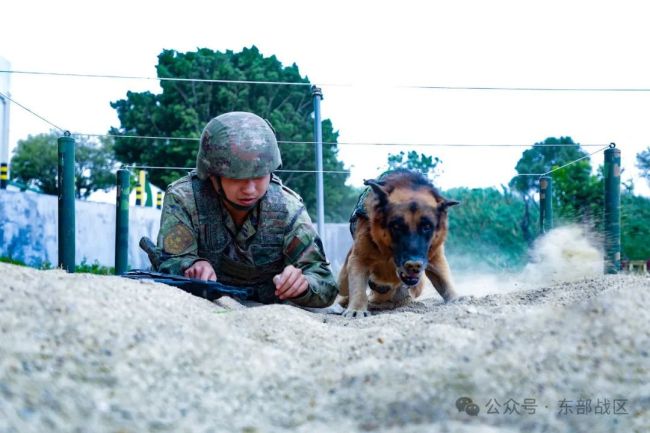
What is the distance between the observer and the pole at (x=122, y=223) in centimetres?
843

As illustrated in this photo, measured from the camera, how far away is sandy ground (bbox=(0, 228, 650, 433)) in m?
1.80

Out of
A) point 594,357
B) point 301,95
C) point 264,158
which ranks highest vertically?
point 301,95

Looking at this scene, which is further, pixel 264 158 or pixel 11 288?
pixel 264 158

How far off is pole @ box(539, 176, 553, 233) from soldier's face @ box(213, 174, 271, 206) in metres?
5.76

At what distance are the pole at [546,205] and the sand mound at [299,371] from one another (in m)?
6.95

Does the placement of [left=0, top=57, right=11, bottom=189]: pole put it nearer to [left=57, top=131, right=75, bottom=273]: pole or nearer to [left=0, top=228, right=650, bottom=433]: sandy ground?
[left=57, top=131, right=75, bottom=273]: pole

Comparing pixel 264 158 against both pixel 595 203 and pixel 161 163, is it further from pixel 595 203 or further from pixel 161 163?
pixel 161 163

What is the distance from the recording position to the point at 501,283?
31.8 feet

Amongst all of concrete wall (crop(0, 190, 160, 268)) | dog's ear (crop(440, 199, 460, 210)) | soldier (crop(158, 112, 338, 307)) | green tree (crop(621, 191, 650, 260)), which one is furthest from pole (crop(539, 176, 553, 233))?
concrete wall (crop(0, 190, 160, 268))

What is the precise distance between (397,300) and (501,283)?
4.07m

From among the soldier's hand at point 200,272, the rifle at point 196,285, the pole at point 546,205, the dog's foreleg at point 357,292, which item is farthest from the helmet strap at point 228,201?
the pole at point 546,205

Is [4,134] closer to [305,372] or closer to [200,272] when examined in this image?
[200,272]

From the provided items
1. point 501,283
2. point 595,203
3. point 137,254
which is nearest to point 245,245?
point 501,283

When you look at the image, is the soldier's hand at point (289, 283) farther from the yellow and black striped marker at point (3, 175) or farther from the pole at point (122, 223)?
the yellow and black striped marker at point (3, 175)
